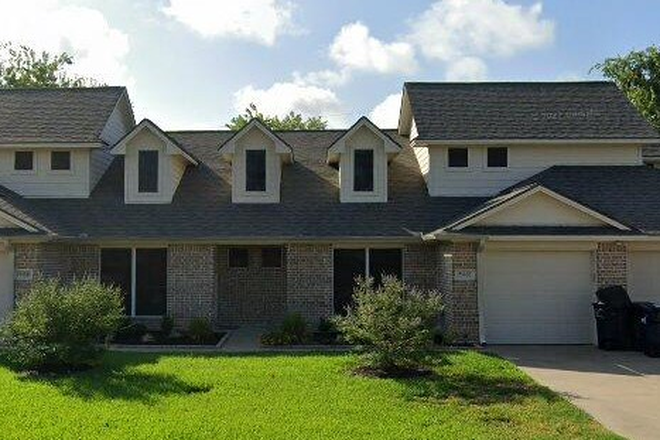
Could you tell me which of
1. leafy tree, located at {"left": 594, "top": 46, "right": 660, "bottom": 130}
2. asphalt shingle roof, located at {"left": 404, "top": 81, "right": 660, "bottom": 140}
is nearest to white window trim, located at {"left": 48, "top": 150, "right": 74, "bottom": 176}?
asphalt shingle roof, located at {"left": 404, "top": 81, "right": 660, "bottom": 140}

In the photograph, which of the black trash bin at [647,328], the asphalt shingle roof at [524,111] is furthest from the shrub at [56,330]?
the black trash bin at [647,328]

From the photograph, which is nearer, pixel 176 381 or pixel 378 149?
pixel 176 381

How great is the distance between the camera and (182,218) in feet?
61.1

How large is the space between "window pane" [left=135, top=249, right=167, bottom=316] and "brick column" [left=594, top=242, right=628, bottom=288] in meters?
11.4

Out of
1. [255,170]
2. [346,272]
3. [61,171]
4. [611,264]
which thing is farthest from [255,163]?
[611,264]

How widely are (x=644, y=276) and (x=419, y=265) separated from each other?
5.74 metres

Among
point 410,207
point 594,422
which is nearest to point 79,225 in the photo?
point 410,207

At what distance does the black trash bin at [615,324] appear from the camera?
15.2 m

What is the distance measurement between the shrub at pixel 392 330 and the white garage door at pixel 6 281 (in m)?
9.63

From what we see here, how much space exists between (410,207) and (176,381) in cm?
964

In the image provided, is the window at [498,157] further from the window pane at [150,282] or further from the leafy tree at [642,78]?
the leafy tree at [642,78]

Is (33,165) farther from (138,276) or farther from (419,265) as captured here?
(419,265)

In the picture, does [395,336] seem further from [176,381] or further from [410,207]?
[410,207]

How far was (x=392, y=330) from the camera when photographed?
39.1 ft
